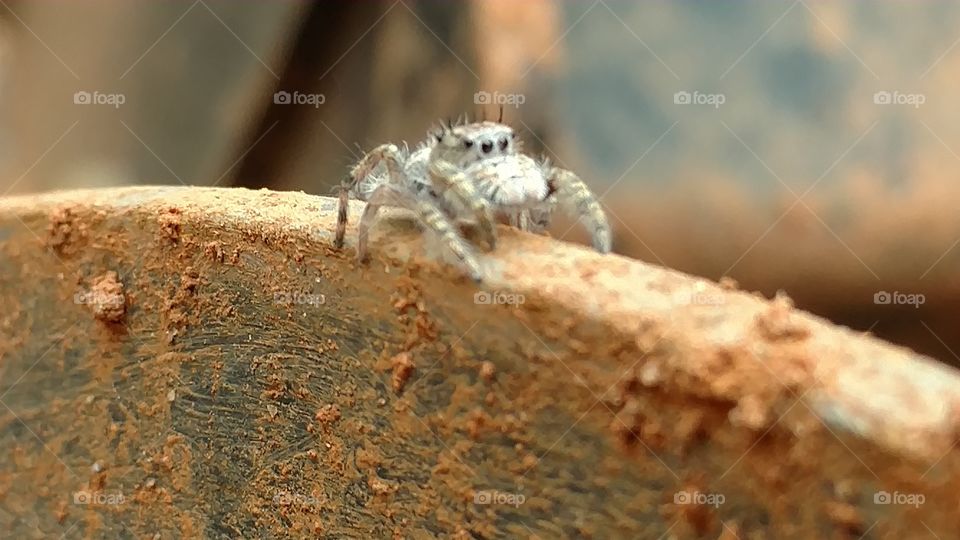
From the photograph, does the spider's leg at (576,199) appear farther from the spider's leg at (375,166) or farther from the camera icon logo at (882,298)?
the camera icon logo at (882,298)

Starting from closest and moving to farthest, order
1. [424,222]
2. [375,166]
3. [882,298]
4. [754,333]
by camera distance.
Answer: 1. [754,333]
2. [424,222]
3. [375,166]
4. [882,298]

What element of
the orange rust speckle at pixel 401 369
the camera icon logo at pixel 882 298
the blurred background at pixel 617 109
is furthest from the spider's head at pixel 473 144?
the camera icon logo at pixel 882 298

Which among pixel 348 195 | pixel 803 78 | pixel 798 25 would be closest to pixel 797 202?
pixel 803 78

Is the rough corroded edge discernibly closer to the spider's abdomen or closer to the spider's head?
the spider's abdomen

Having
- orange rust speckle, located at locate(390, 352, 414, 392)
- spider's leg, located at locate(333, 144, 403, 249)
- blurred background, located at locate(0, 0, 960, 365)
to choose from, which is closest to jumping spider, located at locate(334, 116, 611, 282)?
spider's leg, located at locate(333, 144, 403, 249)

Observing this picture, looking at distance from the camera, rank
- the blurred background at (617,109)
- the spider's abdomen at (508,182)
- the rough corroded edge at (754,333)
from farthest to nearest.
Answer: the blurred background at (617,109)
the spider's abdomen at (508,182)
the rough corroded edge at (754,333)

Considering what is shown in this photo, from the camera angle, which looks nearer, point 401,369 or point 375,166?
point 401,369

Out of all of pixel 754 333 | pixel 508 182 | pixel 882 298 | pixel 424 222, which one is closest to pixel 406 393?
pixel 424 222

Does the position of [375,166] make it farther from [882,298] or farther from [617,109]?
[882,298]
